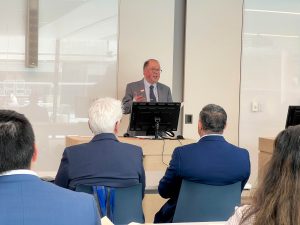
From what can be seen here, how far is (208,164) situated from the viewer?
3238mm

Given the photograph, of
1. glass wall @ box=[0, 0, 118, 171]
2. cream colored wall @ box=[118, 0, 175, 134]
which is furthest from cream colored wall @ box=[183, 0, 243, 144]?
glass wall @ box=[0, 0, 118, 171]

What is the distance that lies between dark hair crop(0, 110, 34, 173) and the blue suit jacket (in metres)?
0.05

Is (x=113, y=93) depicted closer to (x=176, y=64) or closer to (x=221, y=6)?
(x=176, y=64)

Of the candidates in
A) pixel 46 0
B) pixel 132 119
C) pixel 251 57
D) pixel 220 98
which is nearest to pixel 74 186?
pixel 132 119

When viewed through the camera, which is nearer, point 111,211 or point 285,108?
point 111,211

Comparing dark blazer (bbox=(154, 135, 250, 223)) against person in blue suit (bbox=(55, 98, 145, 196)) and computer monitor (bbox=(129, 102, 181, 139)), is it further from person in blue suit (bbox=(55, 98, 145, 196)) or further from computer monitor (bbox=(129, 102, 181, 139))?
computer monitor (bbox=(129, 102, 181, 139))

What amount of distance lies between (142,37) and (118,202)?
4003 mm

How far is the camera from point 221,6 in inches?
273

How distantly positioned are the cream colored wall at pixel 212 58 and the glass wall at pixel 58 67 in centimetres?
107

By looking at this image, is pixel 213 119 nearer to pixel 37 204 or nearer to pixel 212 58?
pixel 37 204

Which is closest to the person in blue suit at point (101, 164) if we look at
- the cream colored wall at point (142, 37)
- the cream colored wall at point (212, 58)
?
the cream colored wall at point (142, 37)

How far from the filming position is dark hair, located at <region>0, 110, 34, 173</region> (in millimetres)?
1697

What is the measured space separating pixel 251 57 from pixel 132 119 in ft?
9.70

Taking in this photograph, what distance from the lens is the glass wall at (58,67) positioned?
6090 millimetres
